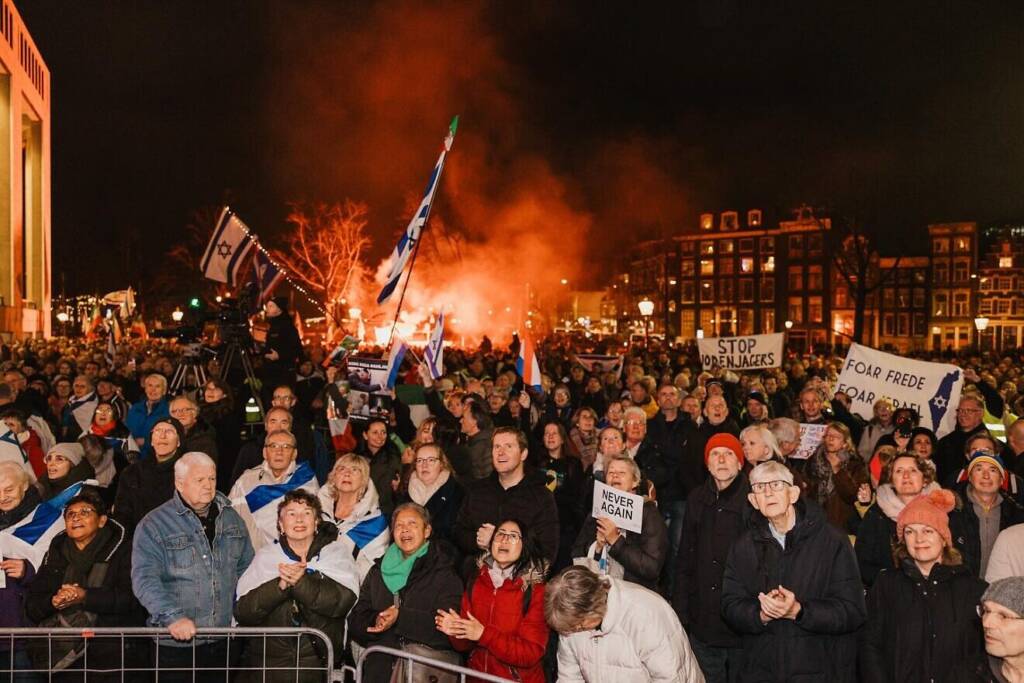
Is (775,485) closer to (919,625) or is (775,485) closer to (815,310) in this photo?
(919,625)

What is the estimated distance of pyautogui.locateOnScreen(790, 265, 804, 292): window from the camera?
77.4 metres

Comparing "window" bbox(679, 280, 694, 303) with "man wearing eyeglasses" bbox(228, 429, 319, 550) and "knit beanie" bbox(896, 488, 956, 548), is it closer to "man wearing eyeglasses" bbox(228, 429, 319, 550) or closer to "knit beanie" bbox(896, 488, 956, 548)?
"man wearing eyeglasses" bbox(228, 429, 319, 550)

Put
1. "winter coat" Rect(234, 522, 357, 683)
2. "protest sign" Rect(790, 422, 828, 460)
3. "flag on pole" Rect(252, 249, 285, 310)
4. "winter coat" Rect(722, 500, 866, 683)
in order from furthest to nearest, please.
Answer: "flag on pole" Rect(252, 249, 285, 310) < "protest sign" Rect(790, 422, 828, 460) < "winter coat" Rect(234, 522, 357, 683) < "winter coat" Rect(722, 500, 866, 683)

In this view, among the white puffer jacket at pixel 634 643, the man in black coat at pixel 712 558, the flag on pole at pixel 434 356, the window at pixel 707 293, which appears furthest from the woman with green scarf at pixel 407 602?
the window at pixel 707 293

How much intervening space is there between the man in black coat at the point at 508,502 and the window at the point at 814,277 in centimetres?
7452

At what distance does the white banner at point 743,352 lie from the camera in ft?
47.8

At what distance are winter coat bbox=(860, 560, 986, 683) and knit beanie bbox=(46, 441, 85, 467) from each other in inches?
217

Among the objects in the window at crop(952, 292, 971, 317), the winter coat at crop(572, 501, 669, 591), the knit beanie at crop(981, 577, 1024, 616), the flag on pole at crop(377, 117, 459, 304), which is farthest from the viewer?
the window at crop(952, 292, 971, 317)

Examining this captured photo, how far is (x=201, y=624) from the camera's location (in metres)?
4.84

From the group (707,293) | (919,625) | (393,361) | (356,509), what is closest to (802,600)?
(919,625)

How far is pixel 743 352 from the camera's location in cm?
1491

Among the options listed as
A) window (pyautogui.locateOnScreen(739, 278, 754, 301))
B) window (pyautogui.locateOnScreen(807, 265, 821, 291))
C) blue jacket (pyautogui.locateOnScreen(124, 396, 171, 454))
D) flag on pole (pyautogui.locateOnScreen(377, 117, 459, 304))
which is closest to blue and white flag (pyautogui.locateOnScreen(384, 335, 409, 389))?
flag on pole (pyautogui.locateOnScreen(377, 117, 459, 304))

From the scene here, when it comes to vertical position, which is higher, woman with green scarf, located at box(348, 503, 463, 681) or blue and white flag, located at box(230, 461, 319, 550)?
blue and white flag, located at box(230, 461, 319, 550)

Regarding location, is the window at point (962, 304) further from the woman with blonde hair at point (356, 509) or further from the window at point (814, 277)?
the woman with blonde hair at point (356, 509)
